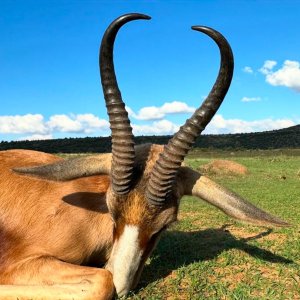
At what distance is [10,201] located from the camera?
617 cm

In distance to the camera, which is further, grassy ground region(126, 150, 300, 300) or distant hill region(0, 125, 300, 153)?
distant hill region(0, 125, 300, 153)

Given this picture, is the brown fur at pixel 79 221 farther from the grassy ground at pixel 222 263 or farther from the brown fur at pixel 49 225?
the grassy ground at pixel 222 263

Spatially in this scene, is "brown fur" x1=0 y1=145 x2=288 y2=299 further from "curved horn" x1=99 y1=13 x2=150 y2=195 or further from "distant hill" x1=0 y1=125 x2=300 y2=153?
"distant hill" x1=0 y1=125 x2=300 y2=153

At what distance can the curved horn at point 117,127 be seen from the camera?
17.0 ft

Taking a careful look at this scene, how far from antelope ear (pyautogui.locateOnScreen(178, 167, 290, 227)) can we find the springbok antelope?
0.04 feet

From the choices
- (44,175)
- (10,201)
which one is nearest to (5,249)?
(10,201)

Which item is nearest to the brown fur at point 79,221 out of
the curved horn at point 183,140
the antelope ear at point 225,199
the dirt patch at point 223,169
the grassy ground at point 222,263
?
the antelope ear at point 225,199

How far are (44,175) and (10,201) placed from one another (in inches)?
42.5

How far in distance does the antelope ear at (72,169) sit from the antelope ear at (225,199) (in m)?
0.98

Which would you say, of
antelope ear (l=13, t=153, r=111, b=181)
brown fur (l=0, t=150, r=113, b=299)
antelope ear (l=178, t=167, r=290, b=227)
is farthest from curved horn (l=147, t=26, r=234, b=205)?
brown fur (l=0, t=150, r=113, b=299)

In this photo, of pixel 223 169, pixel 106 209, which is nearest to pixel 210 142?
pixel 223 169

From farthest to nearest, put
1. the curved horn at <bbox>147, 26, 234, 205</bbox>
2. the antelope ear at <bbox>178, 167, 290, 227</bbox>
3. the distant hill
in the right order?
1. the distant hill
2. the antelope ear at <bbox>178, 167, 290, 227</bbox>
3. the curved horn at <bbox>147, 26, 234, 205</bbox>

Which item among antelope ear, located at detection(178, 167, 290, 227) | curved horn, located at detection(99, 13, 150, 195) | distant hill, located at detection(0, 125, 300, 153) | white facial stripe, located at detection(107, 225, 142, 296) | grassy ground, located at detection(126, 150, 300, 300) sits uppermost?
distant hill, located at detection(0, 125, 300, 153)

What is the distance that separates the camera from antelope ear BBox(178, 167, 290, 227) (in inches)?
211
